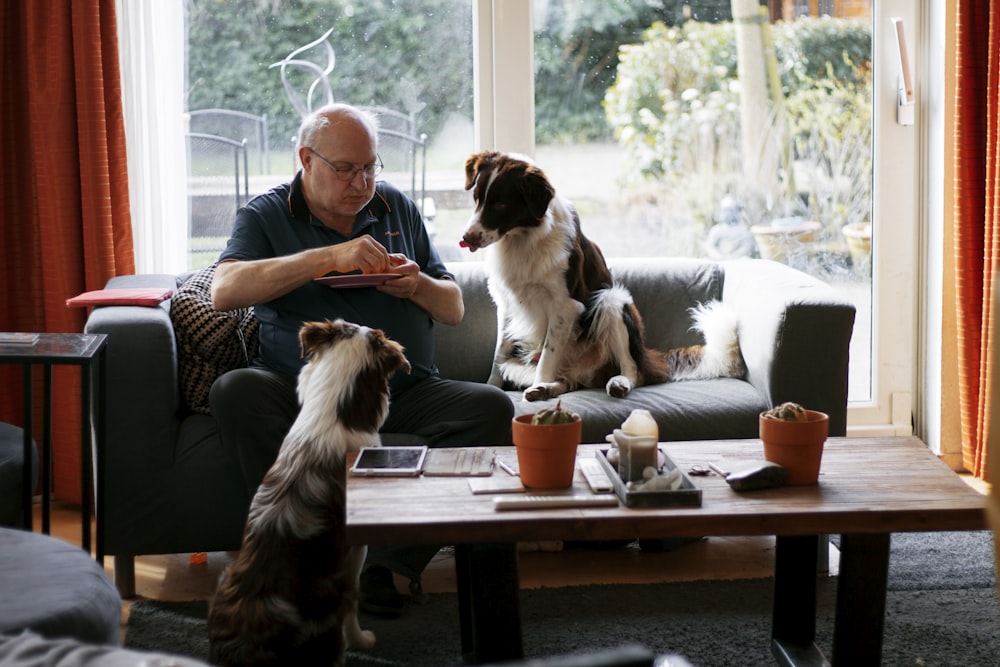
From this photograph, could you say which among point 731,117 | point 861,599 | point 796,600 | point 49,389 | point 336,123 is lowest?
point 796,600

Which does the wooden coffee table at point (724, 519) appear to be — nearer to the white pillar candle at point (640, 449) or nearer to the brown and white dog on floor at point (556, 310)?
the white pillar candle at point (640, 449)

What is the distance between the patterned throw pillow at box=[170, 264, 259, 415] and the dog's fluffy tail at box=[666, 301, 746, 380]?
1.30m

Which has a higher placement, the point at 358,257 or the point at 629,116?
the point at 629,116

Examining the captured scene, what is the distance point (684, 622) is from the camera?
2.55 m

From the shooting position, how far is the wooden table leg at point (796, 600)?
7.44ft

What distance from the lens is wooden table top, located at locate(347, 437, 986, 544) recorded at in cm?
174

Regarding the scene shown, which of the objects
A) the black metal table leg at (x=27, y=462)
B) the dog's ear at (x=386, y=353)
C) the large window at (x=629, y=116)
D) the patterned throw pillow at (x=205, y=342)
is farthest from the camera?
the large window at (x=629, y=116)

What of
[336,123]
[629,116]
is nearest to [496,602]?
[336,123]

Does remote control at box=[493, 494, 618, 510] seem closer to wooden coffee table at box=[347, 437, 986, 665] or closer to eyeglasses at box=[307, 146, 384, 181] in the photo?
wooden coffee table at box=[347, 437, 986, 665]

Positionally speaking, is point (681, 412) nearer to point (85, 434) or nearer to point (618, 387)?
point (618, 387)

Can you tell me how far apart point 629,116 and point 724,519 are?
A: 249 centimetres

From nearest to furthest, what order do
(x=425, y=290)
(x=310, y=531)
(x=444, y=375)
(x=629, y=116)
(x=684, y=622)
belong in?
(x=310, y=531), (x=684, y=622), (x=425, y=290), (x=444, y=375), (x=629, y=116)

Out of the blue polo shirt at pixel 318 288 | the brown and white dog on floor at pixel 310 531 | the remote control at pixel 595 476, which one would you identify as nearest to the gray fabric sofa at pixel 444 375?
the blue polo shirt at pixel 318 288

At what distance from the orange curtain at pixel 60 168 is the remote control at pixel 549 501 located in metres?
2.07
